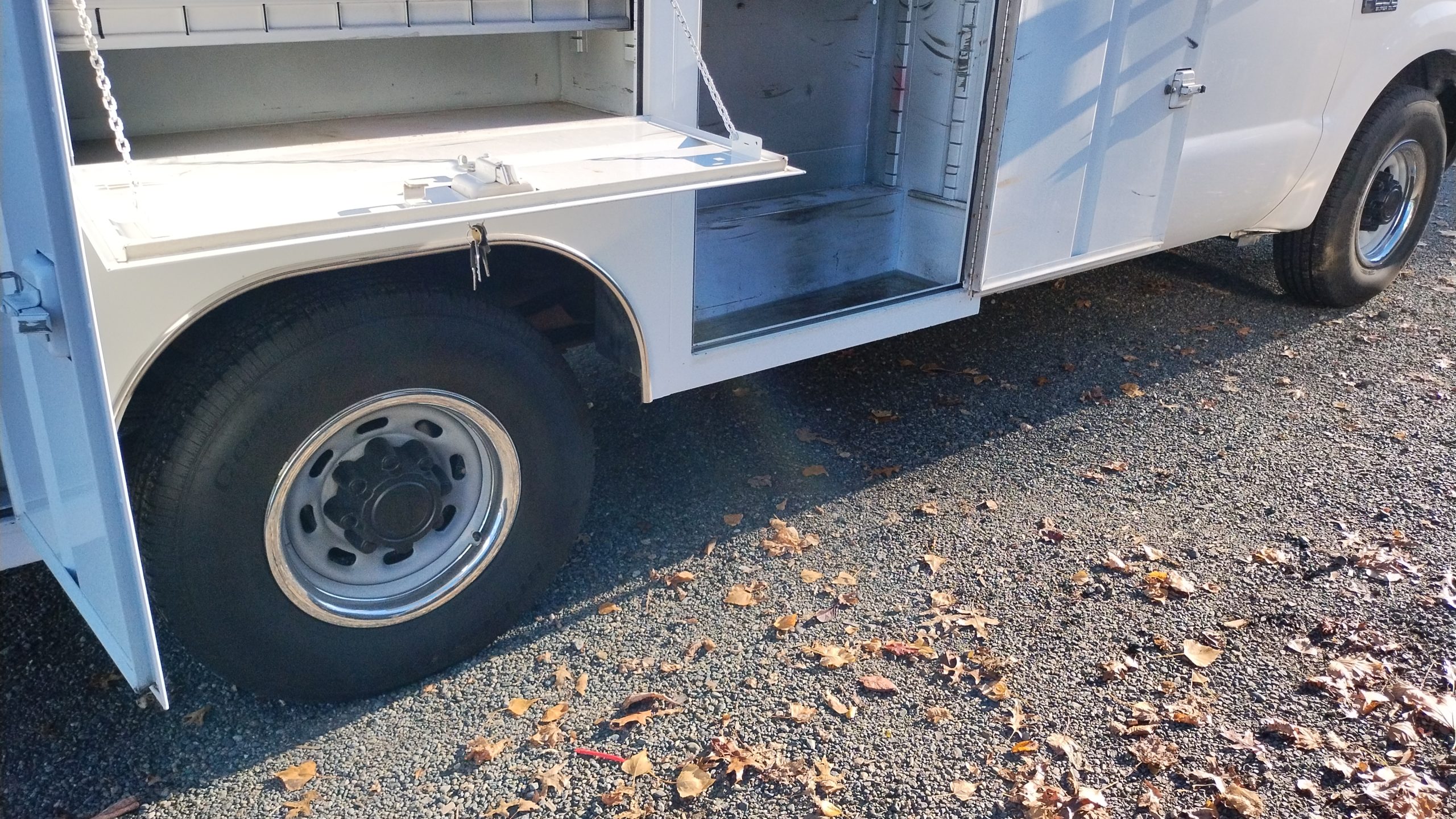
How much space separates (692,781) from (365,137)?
6.47 feet

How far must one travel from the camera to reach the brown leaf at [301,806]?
278 centimetres

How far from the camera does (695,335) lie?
143 inches

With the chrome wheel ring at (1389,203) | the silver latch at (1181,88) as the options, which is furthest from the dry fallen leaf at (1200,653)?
the chrome wheel ring at (1389,203)

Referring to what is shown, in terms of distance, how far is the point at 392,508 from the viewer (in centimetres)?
304

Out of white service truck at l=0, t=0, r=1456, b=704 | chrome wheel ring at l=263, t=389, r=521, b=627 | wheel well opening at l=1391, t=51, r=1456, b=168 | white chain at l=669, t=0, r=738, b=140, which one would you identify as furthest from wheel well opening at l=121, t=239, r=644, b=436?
wheel well opening at l=1391, t=51, r=1456, b=168

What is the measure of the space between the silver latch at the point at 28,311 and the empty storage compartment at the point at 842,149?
2.23 metres

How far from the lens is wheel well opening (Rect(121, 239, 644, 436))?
2.73 metres

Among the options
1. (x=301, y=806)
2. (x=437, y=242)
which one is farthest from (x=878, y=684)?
(x=437, y=242)

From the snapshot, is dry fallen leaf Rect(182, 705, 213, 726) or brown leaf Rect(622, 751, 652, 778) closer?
brown leaf Rect(622, 751, 652, 778)

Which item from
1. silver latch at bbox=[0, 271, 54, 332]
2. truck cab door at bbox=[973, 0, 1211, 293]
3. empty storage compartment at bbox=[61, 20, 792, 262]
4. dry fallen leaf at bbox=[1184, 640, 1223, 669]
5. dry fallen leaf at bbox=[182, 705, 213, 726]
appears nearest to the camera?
silver latch at bbox=[0, 271, 54, 332]

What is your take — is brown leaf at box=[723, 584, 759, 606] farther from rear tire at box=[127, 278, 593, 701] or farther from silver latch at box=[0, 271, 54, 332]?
silver latch at box=[0, 271, 54, 332]

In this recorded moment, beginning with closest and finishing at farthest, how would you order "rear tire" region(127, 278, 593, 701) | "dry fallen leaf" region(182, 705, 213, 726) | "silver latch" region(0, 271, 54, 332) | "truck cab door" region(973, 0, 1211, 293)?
"silver latch" region(0, 271, 54, 332) → "rear tire" region(127, 278, 593, 701) → "dry fallen leaf" region(182, 705, 213, 726) → "truck cab door" region(973, 0, 1211, 293)

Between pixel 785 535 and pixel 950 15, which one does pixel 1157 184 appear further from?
pixel 785 535

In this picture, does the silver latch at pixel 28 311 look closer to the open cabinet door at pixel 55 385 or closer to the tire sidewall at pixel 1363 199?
the open cabinet door at pixel 55 385
